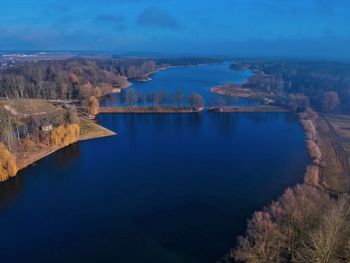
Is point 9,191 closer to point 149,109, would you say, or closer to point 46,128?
point 46,128

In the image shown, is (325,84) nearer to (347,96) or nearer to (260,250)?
(347,96)

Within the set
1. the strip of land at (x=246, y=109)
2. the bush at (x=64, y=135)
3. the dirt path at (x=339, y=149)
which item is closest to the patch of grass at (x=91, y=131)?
the bush at (x=64, y=135)

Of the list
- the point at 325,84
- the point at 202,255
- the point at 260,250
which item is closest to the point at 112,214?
the point at 202,255

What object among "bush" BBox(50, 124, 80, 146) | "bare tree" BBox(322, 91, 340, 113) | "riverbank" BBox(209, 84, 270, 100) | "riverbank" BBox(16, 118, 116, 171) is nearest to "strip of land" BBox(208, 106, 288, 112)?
"bare tree" BBox(322, 91, 340, 113)

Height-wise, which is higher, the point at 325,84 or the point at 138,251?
the point at 325,84

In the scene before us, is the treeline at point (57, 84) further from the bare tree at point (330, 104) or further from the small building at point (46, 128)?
the bare tree at point (330, 104)

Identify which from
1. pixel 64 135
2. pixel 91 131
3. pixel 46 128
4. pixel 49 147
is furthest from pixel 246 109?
pixel 49 147

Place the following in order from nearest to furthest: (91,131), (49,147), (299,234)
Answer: (299,234) → (49,147) → (91,131)

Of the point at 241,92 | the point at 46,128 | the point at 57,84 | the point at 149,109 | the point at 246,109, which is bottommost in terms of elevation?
the point at 149,109
